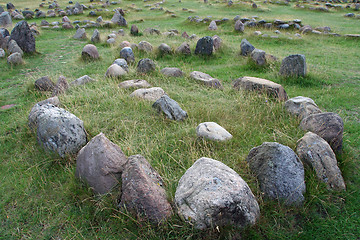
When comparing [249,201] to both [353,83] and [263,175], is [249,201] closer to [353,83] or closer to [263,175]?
[263,175]

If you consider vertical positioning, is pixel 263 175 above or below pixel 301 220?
above

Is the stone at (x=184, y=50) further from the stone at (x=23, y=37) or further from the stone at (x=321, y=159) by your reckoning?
the stone at (x=321, y=159)

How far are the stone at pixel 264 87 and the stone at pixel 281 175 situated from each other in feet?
6.99

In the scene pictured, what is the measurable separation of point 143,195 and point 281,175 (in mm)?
1513

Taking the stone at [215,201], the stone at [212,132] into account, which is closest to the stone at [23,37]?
the stone at [212,132]

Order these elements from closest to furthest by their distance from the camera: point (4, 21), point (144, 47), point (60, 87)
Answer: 1. point (60, 87)
2. point (144, 47)
3. point (4, 21)

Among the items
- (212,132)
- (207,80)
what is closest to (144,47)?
(207,80)

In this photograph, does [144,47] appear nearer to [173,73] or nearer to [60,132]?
[173,73]

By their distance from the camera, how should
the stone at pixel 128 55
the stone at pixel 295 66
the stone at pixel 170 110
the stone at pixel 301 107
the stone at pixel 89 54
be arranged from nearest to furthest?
the stone at pixel 301 107, the stone at pixel 170 110, the stone at pixel 295 66, the stone at pixel 128 55, the stone at pixel 89 54

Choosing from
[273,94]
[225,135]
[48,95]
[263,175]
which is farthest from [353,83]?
[48,95]

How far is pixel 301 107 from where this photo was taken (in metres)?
4.42

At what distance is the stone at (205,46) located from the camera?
8.34 meters

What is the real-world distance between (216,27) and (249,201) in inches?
463

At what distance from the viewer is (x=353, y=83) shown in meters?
6.25
